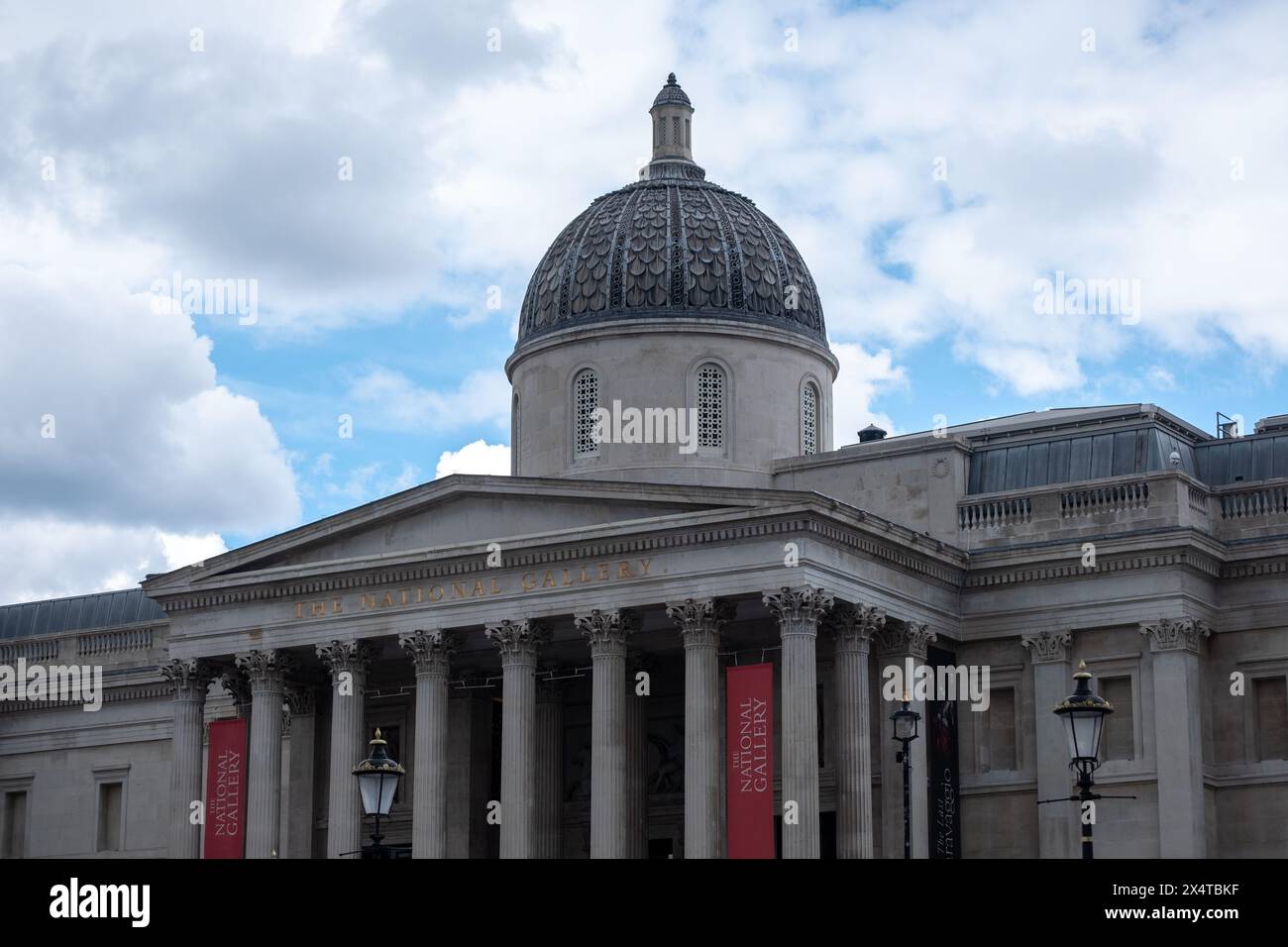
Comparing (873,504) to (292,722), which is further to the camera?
(292,722)

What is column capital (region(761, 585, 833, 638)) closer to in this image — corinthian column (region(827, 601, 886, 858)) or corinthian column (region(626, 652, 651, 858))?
corinthian column (region(827, 601, 886, 858))

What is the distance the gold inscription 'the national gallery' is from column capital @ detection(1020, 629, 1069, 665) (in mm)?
9748

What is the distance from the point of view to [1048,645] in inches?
2191

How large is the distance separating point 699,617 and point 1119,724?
10.6 m

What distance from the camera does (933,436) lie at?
58.5 m

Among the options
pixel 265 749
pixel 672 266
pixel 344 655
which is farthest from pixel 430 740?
pixel 672 266

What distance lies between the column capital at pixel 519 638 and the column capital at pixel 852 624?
712cm

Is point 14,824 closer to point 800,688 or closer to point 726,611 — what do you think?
point 726,611

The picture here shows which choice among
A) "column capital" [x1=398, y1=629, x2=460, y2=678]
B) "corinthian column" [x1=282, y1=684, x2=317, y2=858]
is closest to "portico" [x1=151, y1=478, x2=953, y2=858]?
"column capital" [x1=398, y1=629, x2=460, y2=678]
